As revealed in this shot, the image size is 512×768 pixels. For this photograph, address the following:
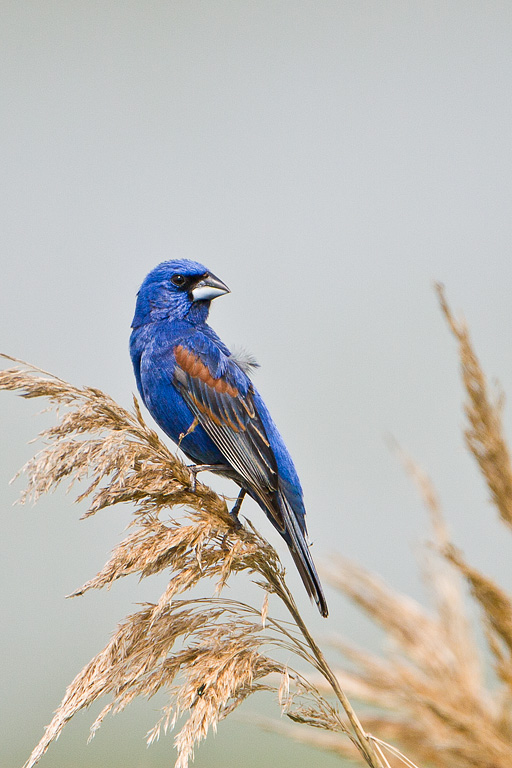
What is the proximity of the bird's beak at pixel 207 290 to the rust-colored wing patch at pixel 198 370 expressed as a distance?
46 cm

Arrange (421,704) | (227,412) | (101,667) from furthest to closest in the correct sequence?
(227,412)
(421,704)
(101,667)

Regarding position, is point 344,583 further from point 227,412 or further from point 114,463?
point 114,463

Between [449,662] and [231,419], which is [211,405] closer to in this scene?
[231,419]

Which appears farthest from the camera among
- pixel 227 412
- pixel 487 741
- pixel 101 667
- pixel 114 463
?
pixel 227 412

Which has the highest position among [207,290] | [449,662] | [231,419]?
[207,290]

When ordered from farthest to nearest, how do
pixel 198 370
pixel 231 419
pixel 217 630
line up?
pixel 198 370 → pixel 231 419 → pixel 217 630

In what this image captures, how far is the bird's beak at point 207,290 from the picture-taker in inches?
134

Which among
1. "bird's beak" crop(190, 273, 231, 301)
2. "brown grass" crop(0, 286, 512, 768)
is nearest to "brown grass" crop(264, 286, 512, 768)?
"brown grass" crop(0, 286, 512, 768)

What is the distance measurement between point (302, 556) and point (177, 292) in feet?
4.77

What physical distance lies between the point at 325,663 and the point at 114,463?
29.6 inches

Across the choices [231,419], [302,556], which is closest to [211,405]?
[231,419]

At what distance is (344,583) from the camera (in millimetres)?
2904

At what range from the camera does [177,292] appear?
11.2ft

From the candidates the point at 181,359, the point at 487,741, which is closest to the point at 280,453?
the point at 181,359
